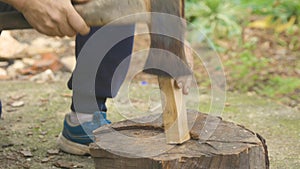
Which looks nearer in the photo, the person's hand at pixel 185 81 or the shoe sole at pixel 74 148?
the person's hand at pixel 185 81

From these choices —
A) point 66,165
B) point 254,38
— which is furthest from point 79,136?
point 254,38

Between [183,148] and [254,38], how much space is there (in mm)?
2868

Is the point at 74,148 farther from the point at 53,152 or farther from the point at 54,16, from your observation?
the point at 54,16

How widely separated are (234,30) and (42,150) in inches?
101

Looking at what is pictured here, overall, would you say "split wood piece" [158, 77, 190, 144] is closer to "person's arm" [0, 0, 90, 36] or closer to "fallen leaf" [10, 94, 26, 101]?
"person's arm" [0, 0, 90, 36]

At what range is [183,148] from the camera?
1728 mm

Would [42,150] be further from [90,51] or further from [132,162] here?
[132,162]

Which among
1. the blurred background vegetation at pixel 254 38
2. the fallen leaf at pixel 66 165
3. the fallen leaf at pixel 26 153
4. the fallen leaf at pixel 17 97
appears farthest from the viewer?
the blurred background vegetation at pixel 254 38

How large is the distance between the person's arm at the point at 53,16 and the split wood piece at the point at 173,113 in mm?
Answer: 292

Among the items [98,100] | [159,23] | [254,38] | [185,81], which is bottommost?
[254,38]

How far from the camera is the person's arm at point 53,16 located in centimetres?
159

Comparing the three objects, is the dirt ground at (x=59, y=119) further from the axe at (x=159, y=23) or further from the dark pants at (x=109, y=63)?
the axe at (x=159, y=23)

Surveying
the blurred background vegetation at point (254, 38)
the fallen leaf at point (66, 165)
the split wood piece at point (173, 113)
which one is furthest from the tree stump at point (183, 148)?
the blurred background vegetation at point (254, 38)

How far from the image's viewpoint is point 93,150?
1735mm
